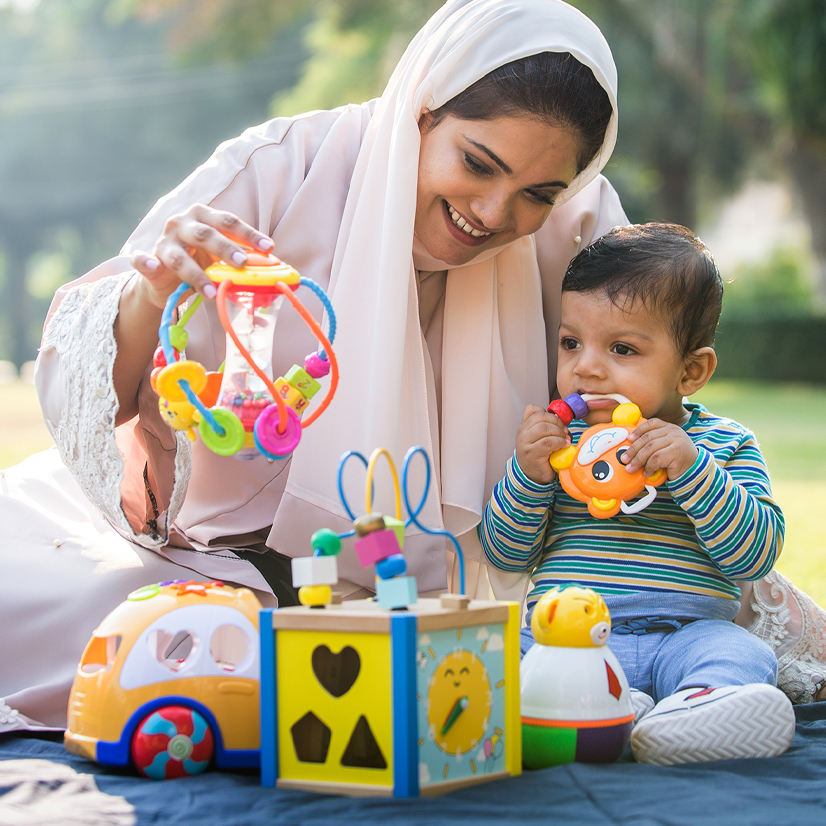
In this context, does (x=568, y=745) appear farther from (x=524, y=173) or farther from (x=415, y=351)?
(x=524, y=173)

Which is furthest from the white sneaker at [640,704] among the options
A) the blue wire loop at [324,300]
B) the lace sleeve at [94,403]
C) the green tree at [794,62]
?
the green tree at [794,62]

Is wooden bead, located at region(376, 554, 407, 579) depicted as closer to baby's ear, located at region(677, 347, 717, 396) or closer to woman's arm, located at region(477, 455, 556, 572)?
woman's arm, located at region(477, 455, 556, 572)

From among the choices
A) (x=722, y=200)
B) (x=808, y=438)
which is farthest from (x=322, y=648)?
(x=722, y=200)

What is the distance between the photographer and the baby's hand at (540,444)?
2127 mm

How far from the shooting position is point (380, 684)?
147 cm

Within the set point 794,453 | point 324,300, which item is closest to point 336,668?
point 324,300

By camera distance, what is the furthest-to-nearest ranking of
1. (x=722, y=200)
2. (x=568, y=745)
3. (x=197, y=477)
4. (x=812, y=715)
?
1. (x=722, y=200)
2. (x=197, y=477)
3. (x=812, y=715)
4. (x=568, y=745)

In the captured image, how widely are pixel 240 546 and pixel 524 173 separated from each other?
1.05m

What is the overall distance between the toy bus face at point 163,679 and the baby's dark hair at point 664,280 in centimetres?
105

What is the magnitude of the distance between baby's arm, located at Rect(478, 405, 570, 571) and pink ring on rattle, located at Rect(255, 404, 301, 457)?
2.33 ft

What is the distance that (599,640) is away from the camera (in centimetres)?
171

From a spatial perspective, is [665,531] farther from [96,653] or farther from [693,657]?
[96,653]

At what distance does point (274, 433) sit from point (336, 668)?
1.23ft

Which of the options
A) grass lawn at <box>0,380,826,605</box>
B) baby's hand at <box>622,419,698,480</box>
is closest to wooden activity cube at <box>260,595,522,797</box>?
baby's hand at <box>622,419,698,480</box>
